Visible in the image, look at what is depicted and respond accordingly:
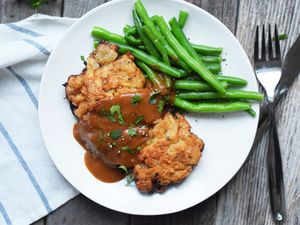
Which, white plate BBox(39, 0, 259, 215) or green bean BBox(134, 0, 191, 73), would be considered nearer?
green bean BBox(134, 0, 191, 73)

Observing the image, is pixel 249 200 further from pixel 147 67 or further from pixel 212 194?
pixel 147 67

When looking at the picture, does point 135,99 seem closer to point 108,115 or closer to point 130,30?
point 108,115

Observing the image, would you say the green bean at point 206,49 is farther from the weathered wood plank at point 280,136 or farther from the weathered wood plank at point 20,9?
the weathered wood plank at point 20,9

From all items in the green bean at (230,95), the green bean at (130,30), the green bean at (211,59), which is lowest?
the green bean at (230,95)

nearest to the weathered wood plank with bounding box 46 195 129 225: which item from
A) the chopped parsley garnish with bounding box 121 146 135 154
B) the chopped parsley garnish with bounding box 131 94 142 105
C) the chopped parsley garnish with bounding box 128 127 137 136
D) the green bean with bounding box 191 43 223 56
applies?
the chopped parsley garnish with bounding box 121 146 135 154

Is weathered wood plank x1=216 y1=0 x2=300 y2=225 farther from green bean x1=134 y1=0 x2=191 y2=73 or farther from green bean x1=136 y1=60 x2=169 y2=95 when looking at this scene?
green bean x1=136 y1=60 x2=169 y2=95

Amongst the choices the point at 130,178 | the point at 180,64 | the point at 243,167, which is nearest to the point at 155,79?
the point at 180,64

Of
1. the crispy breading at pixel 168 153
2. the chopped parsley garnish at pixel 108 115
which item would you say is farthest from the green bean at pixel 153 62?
the chopped parsley garnish at pixel 108 115
